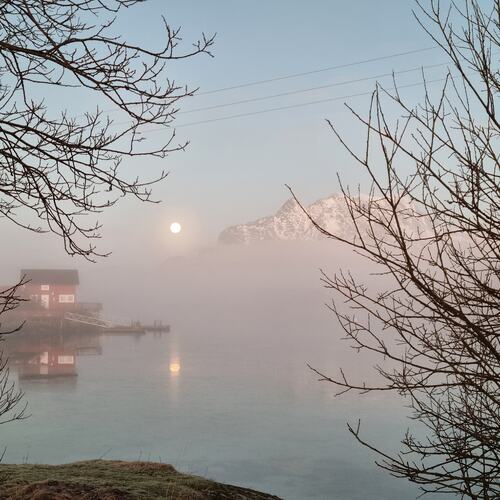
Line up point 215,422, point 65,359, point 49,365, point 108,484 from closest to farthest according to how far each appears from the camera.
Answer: point 108,484, point 215,422, point 49,365, point 65,359

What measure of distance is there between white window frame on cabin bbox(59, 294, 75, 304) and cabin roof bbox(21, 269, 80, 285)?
160cm

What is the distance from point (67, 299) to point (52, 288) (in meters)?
2.56

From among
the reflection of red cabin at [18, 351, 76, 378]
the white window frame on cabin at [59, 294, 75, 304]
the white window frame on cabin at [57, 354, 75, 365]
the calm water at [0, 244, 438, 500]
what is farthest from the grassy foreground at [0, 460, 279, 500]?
the white window frame on cabin at [59, 294, 75, 304]

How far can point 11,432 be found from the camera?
39.4m

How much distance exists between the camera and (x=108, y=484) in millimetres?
7625

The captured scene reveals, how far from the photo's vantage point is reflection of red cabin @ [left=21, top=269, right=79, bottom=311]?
3039 inches

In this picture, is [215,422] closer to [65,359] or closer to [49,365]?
[49,365]

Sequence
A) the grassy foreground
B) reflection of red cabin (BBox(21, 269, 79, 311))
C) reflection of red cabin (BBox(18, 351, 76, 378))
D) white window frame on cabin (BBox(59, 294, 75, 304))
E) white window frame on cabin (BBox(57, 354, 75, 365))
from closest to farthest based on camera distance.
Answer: the grassy foreground < reflection of red cabin (BBox(18, 351, 76, 378)) < white window frame on cabin (BBox(57, 354, 75, 365)) < reflection of red cabin (BBox(21, 269, 79, 311)) < white window frame on cabin (BBox(59, 294, 75, 304))

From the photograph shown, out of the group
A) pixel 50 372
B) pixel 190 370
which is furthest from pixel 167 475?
pixel 190 370

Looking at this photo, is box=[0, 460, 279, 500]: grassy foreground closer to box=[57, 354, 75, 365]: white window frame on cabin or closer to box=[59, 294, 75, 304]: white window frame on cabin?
box=[57, 354, 75, 365]: white window frame on cabin

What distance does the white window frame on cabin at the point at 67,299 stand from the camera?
78.6 m

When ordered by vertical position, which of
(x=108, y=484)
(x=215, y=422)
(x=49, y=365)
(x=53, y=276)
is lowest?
(x=215, y=422)

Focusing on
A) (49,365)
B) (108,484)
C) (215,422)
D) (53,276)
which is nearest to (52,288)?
(53,276)

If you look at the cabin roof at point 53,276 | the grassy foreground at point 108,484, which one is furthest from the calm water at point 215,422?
the grassy foreground at point 108,484
